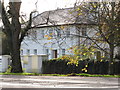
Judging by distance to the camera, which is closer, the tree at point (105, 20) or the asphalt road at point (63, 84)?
the asphalt road at point (63, 84)

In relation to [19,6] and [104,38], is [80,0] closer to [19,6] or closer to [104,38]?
[104,38]

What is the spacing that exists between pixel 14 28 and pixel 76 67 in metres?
7.66

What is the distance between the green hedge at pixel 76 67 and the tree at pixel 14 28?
499 cm

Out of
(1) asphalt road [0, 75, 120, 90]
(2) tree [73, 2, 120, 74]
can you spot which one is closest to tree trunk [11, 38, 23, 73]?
(2) tree [73, 2, 120, 74]

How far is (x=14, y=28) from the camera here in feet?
86.4

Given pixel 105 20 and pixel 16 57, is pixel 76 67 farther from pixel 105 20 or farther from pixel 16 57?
pixel 105 20

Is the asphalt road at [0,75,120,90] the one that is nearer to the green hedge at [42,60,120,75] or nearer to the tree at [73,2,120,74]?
the tree at [73,2,120,74]

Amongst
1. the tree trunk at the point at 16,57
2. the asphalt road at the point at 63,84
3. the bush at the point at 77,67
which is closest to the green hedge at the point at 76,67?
the bush at the point at 77,67

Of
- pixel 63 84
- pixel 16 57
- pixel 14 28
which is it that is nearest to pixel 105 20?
pixel 63 84

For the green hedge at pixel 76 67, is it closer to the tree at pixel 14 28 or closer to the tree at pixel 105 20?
the tree at pixel 14 28

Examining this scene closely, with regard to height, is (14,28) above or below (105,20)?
above

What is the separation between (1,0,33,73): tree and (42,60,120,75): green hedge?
4.99 metres

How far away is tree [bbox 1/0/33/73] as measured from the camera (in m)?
25.1

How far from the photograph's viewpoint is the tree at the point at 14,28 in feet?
82.5
